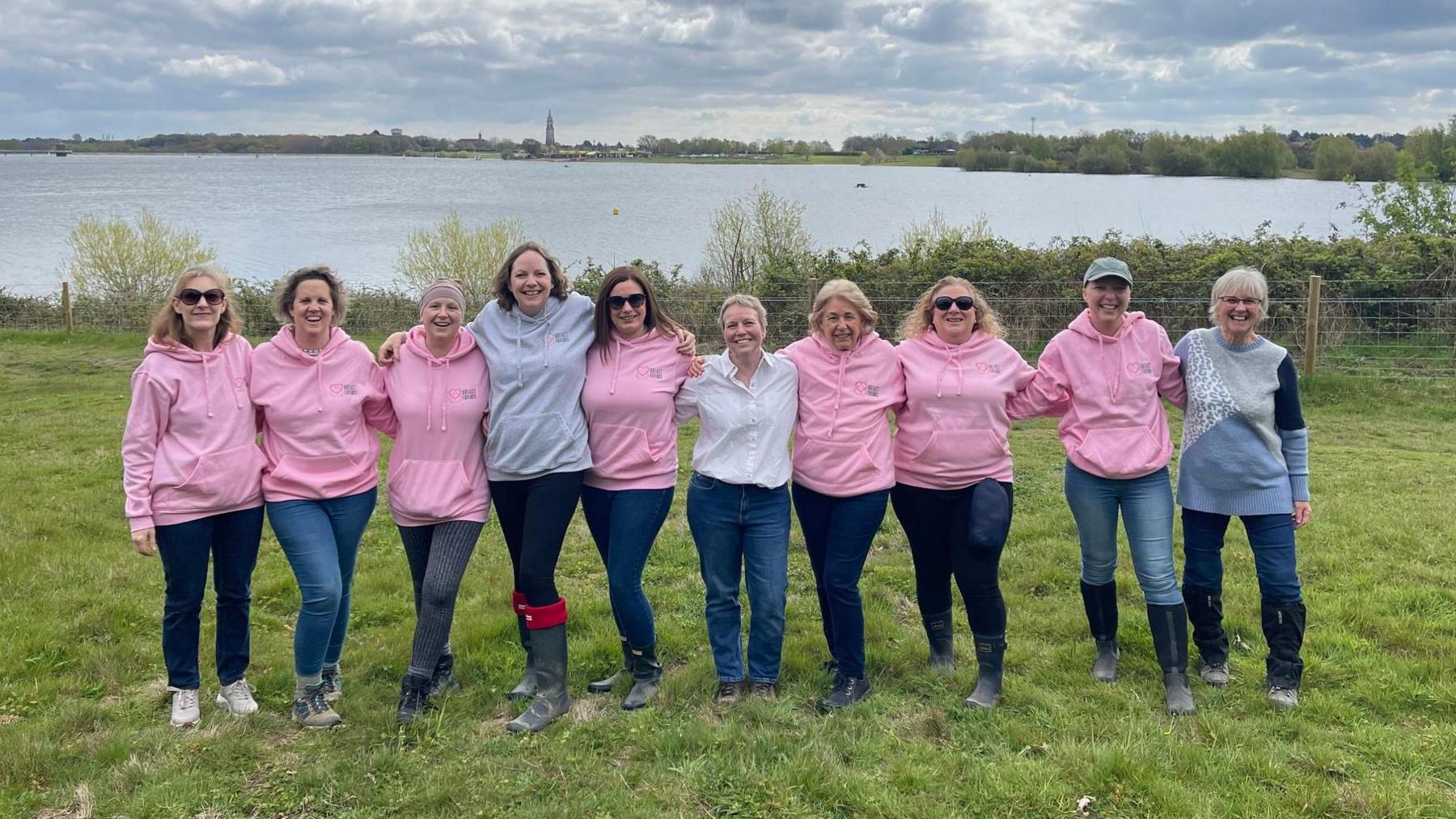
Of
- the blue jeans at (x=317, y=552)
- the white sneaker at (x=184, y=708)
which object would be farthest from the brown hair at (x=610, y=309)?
the white sneaker at (x=184, y=708)

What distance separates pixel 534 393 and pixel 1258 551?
3214 mm

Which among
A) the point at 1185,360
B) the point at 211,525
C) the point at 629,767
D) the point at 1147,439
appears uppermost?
the point at 1185,360

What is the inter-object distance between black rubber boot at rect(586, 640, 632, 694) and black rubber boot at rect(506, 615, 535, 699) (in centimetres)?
26

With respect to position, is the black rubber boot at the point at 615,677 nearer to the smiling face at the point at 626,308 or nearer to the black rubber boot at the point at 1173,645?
the smiling face at the point at 626,308

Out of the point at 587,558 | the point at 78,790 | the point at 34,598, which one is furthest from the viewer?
the point at 587,558

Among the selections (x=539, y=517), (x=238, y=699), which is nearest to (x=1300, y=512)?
(x=539, y=517)

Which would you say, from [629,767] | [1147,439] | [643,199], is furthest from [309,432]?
[643,199]

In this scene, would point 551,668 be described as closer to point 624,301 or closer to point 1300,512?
point 624,301

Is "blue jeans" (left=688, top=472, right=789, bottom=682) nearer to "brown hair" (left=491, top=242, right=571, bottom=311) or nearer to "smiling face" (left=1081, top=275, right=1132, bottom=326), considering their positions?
"brown hair" (left=491, top=242, right=571, bottom=311)

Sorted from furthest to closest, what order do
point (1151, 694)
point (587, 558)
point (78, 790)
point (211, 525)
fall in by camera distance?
point (587, 558) < point (1151, 694) < point (211, 525) < point (78, 790)

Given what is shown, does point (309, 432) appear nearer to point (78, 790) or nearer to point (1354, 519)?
point (78, 790)

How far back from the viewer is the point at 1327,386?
12422 millimetres

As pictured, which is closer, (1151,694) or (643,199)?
(1151,694)

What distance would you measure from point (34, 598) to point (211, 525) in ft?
7.46
